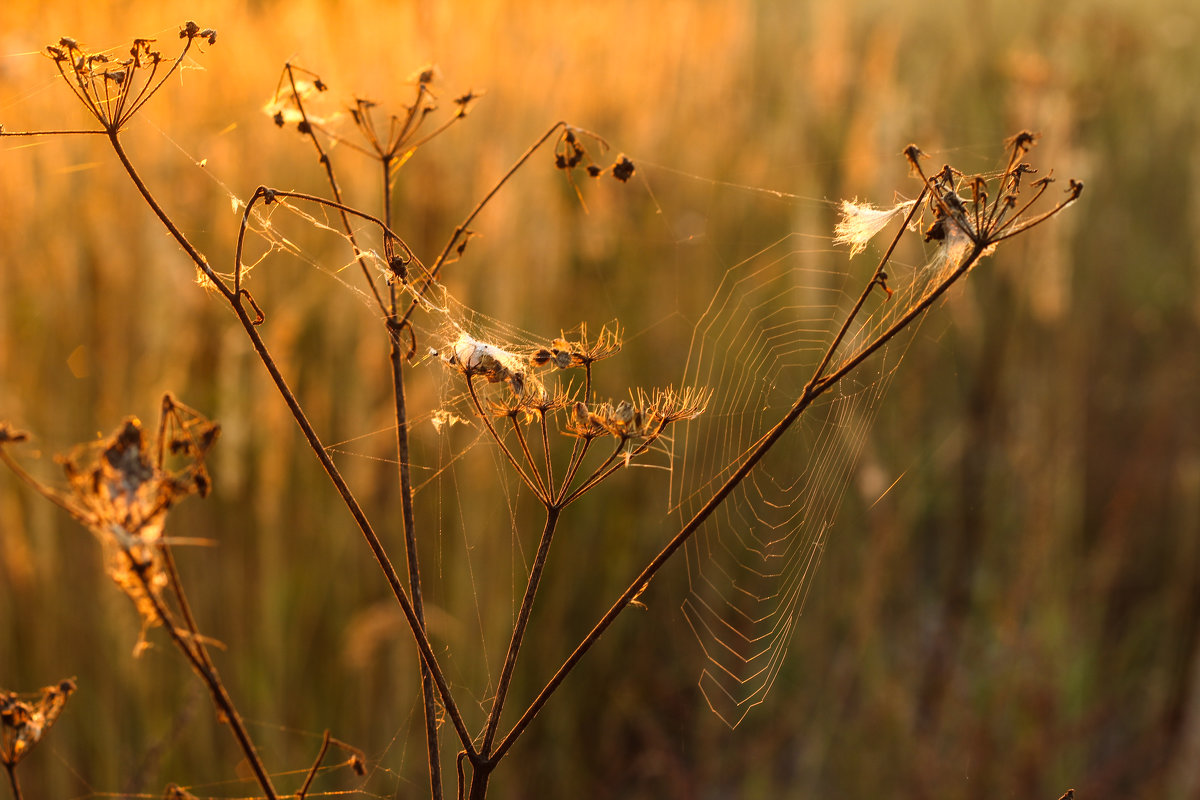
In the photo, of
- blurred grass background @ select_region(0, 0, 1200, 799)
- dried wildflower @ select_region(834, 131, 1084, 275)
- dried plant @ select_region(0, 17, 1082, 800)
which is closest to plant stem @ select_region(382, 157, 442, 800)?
dried plant @ select_region(0, 17, 1082, 800)

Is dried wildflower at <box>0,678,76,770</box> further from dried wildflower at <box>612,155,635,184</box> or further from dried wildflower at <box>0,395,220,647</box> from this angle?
dried wildflower at <box>612,155,635,184</box>

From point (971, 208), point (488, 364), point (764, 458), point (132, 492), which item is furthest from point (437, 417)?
point (764, 458)

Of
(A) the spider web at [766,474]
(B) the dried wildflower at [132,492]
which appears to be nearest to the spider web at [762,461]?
(A) the spider web at [766,474]

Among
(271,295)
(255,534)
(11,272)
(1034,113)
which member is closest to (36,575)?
(255,534)

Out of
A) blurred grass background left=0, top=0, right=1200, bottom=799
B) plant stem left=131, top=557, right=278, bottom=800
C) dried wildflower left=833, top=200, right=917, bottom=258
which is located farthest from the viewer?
blurred grass background left=0, top=0, right=1200, bottom=799

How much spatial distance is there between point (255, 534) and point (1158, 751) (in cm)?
247

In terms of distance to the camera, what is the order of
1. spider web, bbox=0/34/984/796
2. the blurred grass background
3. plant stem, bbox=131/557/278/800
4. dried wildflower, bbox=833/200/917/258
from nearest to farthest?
plant stem, bbox=131/557/278/800
dried wildflower, bbox=833/200/917/258
the blurred grass background
spider web, bbox=0/34/984/796

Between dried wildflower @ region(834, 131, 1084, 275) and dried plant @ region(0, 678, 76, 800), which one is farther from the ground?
dried wildflower @ region(834, 131, 1084, 275)

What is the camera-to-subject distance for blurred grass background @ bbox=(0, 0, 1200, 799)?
2117 mm

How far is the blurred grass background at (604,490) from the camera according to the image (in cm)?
212

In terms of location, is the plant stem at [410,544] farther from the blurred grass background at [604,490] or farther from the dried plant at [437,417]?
the blurred grass background at [604,490]

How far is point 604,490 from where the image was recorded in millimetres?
2627

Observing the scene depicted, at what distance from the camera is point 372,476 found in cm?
215

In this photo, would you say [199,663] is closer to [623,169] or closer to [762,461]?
[623,169]
